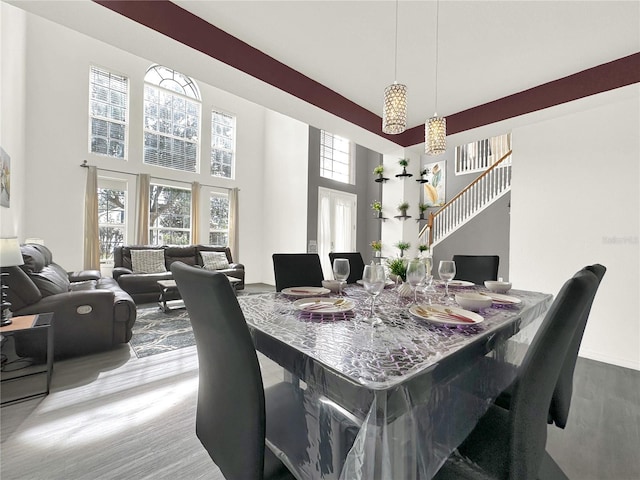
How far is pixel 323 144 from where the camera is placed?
683cm

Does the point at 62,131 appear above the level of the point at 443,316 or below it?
above

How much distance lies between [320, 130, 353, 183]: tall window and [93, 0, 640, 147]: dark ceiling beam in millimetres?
3603

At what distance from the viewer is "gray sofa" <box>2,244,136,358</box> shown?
219 cm

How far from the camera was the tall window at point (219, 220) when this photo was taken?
20.6ft

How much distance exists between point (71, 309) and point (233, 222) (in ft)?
13.5

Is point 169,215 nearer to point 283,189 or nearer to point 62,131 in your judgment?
point 62,131

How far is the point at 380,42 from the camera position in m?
2.11

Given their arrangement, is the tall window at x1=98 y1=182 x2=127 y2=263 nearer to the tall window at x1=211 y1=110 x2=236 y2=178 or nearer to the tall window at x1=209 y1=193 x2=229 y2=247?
the tall window at x1=209 y1=193 x2=229 y2=247

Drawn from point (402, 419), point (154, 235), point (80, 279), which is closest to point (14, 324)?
point (80, 279)

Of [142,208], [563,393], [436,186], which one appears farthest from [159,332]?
[436,186]

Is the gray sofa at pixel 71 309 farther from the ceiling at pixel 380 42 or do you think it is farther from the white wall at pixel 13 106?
the ceiling at pixel 380 42

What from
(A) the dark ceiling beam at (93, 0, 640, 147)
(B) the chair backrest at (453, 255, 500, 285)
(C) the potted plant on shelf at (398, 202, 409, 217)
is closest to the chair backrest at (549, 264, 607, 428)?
(B) the chair backrest at (453, 255, 500, 285)

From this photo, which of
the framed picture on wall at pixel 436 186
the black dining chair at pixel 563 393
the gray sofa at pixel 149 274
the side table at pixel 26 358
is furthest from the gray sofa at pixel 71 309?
the framed picture on wall at pixel 436 186

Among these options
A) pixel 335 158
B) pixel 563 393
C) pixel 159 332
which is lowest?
pixel 159 332
